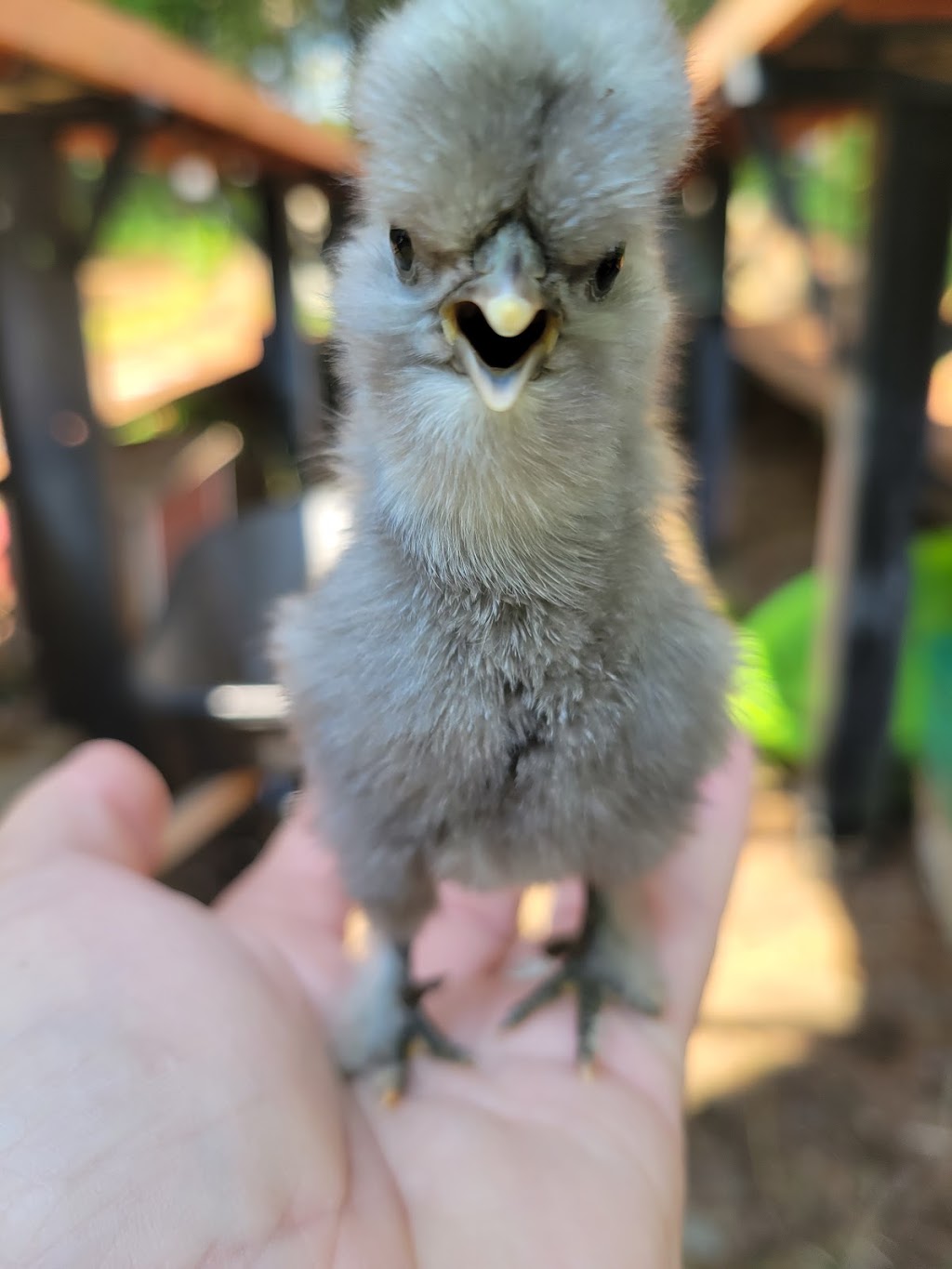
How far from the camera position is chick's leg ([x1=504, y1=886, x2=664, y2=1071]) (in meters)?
0.89

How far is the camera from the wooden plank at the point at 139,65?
1042 millimetres

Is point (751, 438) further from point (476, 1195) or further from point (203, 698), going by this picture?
point (476, 1195)

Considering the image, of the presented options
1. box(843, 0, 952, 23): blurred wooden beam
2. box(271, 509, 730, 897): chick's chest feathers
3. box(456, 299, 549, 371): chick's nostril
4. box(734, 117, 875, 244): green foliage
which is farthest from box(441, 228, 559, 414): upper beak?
box(734, 117, 875, 244): green foliage

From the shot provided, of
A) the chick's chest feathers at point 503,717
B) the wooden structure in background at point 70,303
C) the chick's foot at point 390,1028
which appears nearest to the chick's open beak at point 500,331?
the chick's chest feathers at point 503,717

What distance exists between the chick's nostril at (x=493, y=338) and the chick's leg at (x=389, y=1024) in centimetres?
50

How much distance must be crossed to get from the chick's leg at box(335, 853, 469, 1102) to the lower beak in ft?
1.62

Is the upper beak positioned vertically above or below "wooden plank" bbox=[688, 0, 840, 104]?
below

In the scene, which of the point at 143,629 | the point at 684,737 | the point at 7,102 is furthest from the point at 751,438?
the point at 684,737

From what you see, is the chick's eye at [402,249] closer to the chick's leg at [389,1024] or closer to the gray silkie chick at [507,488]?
the gray silkie chick at [507,488]

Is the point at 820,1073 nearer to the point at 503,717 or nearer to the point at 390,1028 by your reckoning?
the point at 390,1028

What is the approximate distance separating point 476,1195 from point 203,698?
117 centimetres

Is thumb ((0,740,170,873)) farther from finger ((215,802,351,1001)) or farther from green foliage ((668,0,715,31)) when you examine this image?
green foliage ((668,0,715,31))

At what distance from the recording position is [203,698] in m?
1.75

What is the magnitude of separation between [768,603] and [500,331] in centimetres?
193
